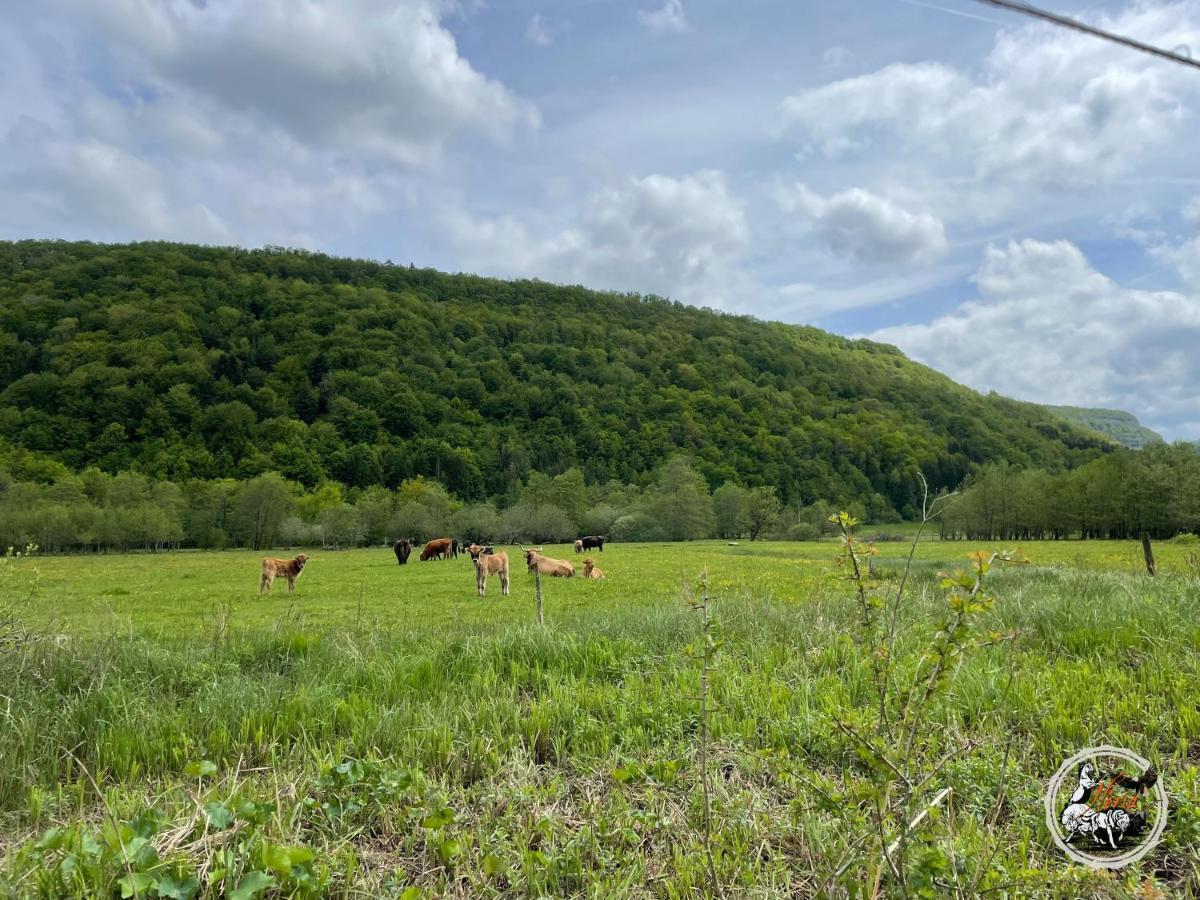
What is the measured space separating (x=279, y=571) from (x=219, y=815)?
24.6 meters

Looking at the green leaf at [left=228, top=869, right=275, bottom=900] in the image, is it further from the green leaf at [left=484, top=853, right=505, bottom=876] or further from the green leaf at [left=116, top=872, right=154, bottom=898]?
the green leaf at [left=484, top=853, right=505, bottom=876]

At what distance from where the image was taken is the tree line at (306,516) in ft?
236

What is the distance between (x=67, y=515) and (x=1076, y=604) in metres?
90.5

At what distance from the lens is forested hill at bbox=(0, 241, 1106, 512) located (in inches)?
4970

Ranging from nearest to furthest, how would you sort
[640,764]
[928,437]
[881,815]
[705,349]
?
[881,815], [640,764], [928,437], [705,349]

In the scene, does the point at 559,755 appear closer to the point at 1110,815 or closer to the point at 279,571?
the point at 1110,815

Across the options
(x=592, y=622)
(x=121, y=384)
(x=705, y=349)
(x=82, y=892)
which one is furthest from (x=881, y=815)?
(x=705, y=349)

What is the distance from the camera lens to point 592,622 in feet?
25.4

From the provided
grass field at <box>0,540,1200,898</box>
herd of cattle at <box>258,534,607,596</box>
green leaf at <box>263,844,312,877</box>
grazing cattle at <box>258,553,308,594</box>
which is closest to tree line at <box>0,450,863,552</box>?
herd of cattle at <box>258,534,607,596</box>

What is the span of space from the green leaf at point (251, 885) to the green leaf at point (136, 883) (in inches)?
12.2

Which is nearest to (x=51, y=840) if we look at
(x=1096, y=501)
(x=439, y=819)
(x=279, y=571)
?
(x=439, y=819)

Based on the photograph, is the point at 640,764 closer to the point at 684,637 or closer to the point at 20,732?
the point at 684,637

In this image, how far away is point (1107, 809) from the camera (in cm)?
286

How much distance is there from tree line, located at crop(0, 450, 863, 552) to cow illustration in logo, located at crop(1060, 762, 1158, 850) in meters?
83.8
